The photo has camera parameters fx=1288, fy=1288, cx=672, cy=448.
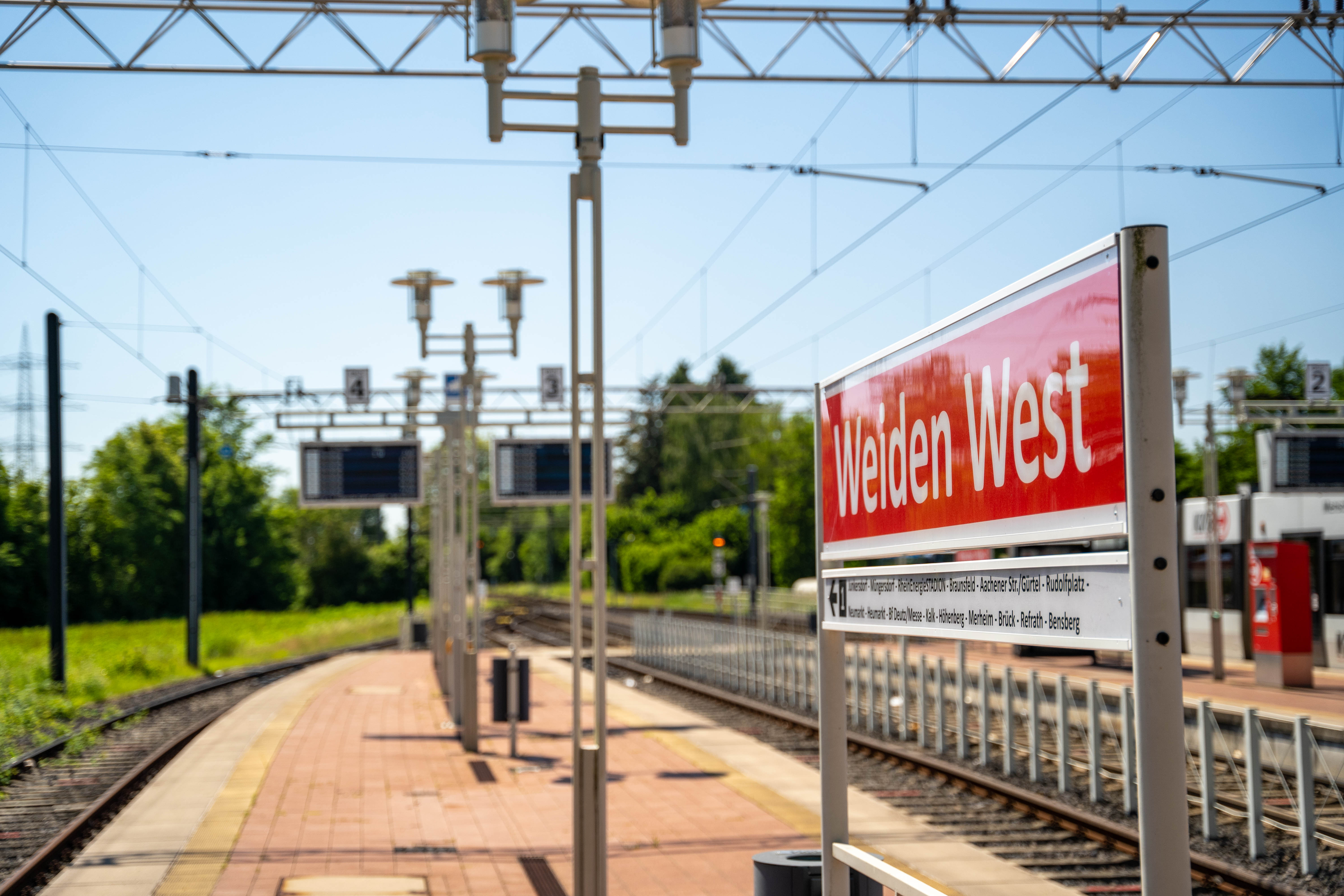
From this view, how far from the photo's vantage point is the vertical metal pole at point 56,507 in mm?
23172

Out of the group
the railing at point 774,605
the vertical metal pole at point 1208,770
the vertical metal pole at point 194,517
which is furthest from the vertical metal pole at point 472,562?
the railing at point 774,605

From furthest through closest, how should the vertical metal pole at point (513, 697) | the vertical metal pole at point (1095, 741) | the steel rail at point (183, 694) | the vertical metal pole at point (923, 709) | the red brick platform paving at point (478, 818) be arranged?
the steel rail at point (183, 694) → the vertical metal pole at point (513, 697) → the vertical metal pole at point (923, 709) → the vertical metal pole at point (1095, 741) → the red brick platform paving at point (478, 818)

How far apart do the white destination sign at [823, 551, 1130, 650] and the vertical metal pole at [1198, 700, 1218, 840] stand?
6.58 m

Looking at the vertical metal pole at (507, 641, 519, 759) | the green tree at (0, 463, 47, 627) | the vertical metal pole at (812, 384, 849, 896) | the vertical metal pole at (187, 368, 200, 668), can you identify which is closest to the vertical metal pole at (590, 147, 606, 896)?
the vertical metal pole at (812, 384, 849, 896)

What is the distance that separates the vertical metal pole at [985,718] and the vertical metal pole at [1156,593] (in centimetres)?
1147

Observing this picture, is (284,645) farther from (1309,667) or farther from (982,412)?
(982,412)

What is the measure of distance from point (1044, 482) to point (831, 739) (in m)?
1.71

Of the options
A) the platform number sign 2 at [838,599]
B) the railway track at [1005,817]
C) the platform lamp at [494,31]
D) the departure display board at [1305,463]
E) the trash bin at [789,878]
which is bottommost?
the railway track at [1005,817]

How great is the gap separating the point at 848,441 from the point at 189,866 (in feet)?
22.6

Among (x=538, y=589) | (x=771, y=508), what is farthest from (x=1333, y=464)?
(x=538, y=589)

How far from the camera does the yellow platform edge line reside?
844 cm

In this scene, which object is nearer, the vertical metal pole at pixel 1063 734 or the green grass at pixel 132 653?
the vertical metal pole at pixel 1063 734

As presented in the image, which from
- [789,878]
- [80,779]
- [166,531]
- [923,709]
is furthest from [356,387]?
[166,531]

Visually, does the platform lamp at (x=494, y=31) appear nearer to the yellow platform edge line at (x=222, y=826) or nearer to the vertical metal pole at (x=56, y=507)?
the yellow platform edge line at (x=222, y=826)
